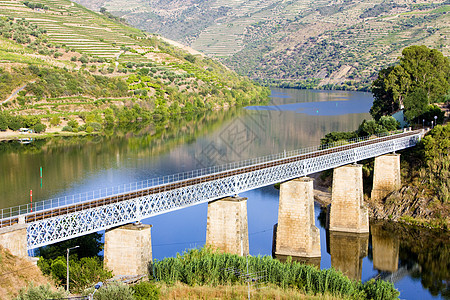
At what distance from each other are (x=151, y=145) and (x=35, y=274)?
4965 cm

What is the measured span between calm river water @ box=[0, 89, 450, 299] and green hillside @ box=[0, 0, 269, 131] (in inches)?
355

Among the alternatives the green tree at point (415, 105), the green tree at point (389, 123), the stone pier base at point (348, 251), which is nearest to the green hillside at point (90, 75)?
the green tree at point (389, 123)

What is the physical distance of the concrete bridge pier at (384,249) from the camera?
4025 cm

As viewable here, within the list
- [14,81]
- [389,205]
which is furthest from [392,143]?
[14,81]

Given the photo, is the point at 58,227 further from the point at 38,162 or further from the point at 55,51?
the point at 55,51

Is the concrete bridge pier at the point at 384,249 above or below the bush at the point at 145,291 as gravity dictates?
below

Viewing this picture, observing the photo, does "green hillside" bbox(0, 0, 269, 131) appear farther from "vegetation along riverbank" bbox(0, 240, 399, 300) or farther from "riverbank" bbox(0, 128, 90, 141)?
"vegetation along riverbank" bbox(0, 240, 399, 300)

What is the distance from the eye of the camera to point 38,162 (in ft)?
208

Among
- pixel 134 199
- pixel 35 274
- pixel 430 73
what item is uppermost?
pixel 430 73

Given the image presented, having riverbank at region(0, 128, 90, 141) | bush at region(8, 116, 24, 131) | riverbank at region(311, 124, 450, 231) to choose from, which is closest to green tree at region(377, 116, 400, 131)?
riverbank at region(311, 124, 450, 231)

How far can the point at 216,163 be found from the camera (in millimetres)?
61688

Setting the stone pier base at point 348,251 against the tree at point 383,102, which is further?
the tree at point 383,102

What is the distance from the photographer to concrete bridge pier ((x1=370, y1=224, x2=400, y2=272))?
4025 cm

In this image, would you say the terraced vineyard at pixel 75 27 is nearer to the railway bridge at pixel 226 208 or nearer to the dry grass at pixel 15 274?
the railway bridge at pixel 226 208
